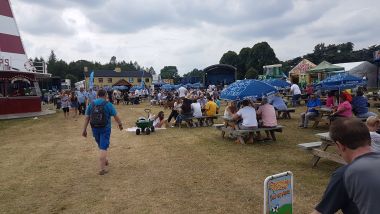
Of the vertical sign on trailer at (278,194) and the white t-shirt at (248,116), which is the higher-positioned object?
the white t-shirt at (248,116)

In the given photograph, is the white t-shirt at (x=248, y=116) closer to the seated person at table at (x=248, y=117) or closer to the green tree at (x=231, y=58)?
the seated person at table at (x=248, y=117)

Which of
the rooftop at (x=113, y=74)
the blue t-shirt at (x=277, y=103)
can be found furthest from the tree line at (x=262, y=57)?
the blue t-shirt at (x=277, y=103)

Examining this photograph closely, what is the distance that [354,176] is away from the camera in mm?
1851

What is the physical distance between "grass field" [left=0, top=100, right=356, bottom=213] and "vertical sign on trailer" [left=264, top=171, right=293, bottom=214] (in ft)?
4.60

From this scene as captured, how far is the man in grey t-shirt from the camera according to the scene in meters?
1.80

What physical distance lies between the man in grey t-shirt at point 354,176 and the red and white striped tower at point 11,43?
2191 cm

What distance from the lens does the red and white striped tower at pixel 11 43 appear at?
21.1 metres

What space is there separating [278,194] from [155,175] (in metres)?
3.69

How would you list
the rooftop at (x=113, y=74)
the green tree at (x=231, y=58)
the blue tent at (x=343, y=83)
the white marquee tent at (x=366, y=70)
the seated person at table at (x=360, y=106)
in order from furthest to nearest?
the rooftop at (x=113, y=74) → the green tree at (x=231, y=58) → the white marquee tent at (x=366, y=70) → the blue tent at (x=343, y=83) → the seated person at table at (x=360, y=106)

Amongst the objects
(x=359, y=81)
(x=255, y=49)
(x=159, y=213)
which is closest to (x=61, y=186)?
(x=159, y=213)

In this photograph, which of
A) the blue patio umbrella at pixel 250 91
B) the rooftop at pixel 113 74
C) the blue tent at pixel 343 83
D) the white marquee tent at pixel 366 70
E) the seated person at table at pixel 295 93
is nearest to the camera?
the blue patio umbrella at pixel 250 91

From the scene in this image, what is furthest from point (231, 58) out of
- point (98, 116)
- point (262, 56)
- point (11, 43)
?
Answer: point (98, 116)

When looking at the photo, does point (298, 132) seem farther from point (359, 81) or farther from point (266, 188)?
point (266, 188)

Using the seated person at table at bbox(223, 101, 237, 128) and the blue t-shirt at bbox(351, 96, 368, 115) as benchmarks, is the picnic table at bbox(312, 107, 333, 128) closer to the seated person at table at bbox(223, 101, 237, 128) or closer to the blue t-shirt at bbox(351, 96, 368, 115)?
the blue t-shirt at bbox(351, 96, 368, 115)
